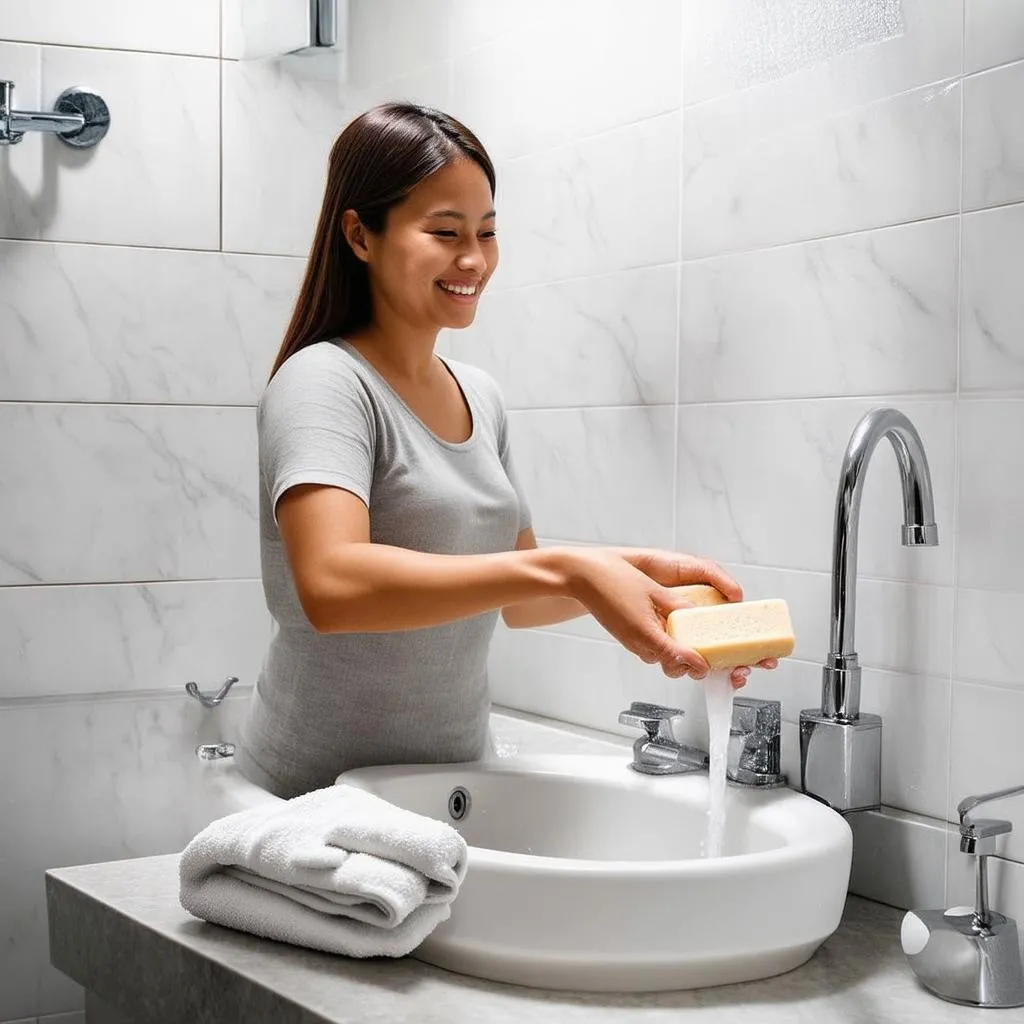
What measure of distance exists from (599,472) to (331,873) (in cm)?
89

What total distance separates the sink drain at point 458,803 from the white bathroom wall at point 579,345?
1.18 ft

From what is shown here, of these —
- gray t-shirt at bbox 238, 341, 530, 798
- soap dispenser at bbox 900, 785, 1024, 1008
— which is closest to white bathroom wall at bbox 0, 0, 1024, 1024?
soap dispenser at bbox 900, 785, 1024, 1008

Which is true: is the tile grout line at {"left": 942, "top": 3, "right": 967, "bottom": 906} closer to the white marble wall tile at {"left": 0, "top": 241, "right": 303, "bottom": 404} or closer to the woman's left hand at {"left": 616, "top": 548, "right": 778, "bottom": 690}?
the woman's left hand at {"left": 616, "top": 548, "right": 778, "bottom": 690}

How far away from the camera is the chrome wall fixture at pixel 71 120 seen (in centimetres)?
213

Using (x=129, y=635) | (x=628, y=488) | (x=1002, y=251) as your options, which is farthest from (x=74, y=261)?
(x=1002, y=251)

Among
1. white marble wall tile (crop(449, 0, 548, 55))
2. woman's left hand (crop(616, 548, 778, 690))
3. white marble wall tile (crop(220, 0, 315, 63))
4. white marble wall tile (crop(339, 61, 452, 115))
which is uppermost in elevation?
white marble wall tile (crop(220, 0, 315, 63))

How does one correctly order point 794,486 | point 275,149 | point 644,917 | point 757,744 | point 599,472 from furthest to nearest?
point 275,149 → point 599,472 → point 794,486 → point 757,744 → point 644,917

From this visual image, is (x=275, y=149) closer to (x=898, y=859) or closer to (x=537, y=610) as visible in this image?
(x=537, y=610)

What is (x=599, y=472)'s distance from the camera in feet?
6.18

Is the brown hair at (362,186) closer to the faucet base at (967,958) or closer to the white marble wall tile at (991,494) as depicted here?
the white marble wall tile at (991,494)

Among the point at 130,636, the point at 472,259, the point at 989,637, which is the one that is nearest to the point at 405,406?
the point at 472,259

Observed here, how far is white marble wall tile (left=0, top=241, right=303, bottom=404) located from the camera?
219 cm

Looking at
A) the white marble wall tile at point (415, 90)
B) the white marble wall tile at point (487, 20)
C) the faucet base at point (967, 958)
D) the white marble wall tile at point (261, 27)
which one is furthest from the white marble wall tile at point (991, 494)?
the white marble wall tile at point (261, 27)

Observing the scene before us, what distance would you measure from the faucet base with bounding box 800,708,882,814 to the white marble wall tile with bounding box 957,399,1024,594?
6.9 inches
